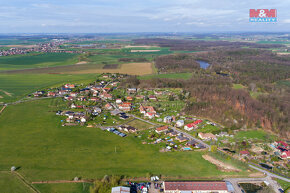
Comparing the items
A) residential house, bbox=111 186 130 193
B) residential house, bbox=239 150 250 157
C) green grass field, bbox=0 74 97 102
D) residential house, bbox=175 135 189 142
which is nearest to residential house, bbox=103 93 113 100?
green grass field, bbox=0 74 97 102

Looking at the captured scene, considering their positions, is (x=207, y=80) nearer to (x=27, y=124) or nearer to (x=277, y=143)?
(x=277, y=143)

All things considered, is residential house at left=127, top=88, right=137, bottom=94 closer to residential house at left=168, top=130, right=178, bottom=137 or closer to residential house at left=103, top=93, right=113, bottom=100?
residential house at left=103, top=93, right=113, bottom=100

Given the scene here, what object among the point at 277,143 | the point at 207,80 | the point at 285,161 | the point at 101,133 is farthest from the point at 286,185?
the point at 207,80

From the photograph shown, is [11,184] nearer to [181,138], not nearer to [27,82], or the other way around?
[181,138]

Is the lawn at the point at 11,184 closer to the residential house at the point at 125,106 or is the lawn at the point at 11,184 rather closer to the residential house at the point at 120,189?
the residential house at the point at 120,189

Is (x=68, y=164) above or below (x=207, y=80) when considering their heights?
below

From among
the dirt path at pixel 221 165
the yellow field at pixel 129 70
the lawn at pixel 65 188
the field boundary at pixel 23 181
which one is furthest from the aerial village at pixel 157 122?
the yellow field at pixel 129 70
